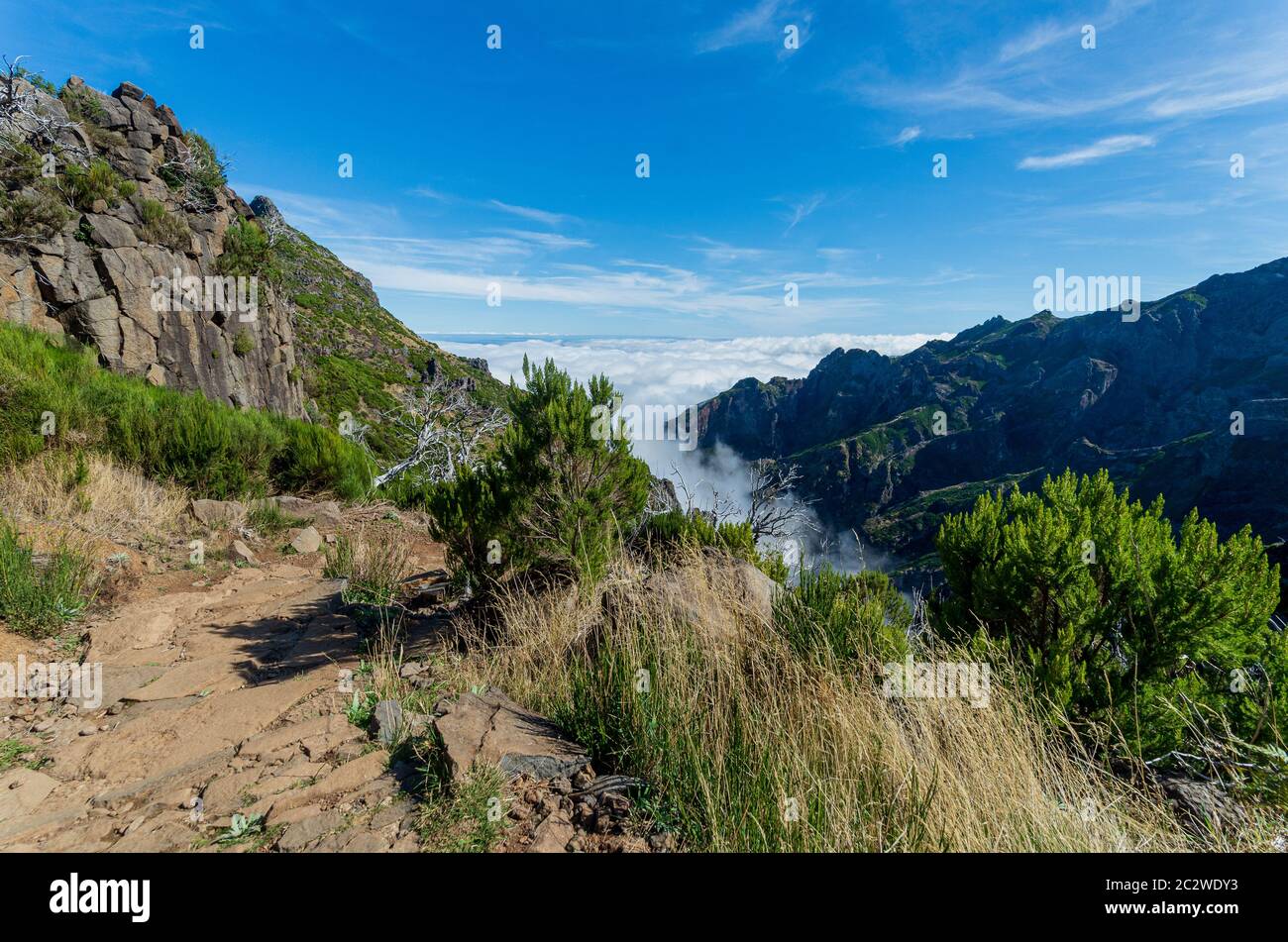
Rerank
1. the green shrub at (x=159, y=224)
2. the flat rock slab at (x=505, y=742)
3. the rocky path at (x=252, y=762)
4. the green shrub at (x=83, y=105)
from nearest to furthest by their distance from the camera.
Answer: the rocky path at (x=252, y=762), the flat rock slab at (x=505, y=742), the green shrub at (x=159, y=224), the green shrub at (x=83, y=105)

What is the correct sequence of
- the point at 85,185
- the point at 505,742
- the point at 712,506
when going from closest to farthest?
the point at 505,742 < the point at 712,506 < the point at 85,185

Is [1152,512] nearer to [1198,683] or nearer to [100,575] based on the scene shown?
[1198,683]

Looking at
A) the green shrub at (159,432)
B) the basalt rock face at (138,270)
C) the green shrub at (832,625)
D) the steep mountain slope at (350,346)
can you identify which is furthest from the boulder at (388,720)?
the steep mountain slope at (350,346)

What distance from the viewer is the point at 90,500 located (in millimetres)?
6207

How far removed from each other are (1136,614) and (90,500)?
11014mm

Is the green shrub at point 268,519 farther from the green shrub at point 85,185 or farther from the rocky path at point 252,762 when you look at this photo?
the green shrub at point 85,185

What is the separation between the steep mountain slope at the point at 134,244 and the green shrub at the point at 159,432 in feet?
11.0

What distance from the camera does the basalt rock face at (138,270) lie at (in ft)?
39.3

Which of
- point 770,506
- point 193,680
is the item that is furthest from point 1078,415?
point 193,680

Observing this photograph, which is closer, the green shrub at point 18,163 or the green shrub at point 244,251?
the green shrub at point 18,163

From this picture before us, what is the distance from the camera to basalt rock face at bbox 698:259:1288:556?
8044 cm

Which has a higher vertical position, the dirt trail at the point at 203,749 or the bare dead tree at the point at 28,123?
the bare dead tree at the point at 28,123

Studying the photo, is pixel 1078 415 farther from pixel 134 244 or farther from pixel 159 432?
pixel 159 432
